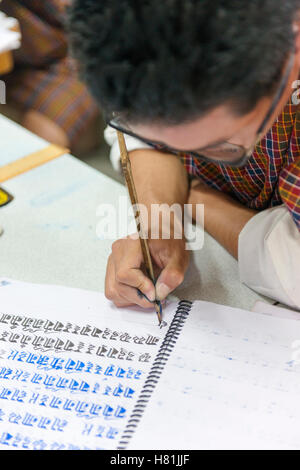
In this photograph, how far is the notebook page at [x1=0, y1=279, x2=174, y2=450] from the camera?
65 cm

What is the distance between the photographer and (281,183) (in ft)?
2.62

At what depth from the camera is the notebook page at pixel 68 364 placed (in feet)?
2.14

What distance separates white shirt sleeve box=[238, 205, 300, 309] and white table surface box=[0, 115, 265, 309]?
0.03 m

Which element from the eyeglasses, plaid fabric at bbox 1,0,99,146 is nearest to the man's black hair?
the eyeglasses

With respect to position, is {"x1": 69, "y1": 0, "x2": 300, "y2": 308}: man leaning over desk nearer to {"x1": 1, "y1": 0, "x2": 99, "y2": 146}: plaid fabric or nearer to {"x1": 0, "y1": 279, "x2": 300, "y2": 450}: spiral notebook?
{"x1": 0, "y1": 279, "x2": 300, "y2": 450}: spiral notebook

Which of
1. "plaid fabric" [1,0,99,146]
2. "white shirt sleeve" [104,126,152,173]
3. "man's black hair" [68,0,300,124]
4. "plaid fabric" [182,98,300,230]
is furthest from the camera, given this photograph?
"plaid fabric" [1,0,99,146]

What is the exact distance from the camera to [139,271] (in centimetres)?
81

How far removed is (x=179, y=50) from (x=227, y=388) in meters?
0.42

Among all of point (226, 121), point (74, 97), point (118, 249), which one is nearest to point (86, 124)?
point (74, 97)

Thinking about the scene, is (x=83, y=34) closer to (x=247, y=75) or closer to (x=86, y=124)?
(x=247, y=75)

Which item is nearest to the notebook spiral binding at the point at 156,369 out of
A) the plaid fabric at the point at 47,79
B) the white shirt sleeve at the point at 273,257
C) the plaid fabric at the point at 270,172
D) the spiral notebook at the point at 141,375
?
the spiral notebook at the point at 141,375

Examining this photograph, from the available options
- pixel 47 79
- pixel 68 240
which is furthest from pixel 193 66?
pixel 47 79

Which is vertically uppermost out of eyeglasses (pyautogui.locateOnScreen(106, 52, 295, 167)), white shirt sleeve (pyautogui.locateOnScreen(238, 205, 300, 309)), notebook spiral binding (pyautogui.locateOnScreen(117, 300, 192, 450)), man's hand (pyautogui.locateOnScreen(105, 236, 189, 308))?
eyeglasses (pyautogui.locateOnScreen(106, 52, 295, 167))

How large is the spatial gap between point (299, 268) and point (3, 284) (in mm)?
445
